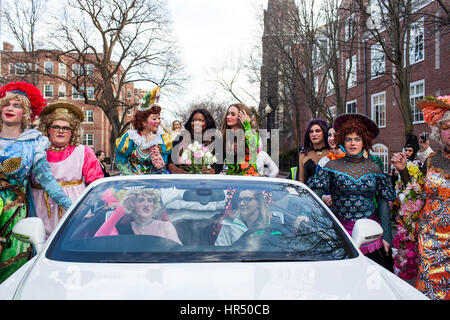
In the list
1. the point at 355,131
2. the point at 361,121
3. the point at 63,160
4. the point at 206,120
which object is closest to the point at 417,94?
the point at 206,120

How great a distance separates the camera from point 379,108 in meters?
25.9

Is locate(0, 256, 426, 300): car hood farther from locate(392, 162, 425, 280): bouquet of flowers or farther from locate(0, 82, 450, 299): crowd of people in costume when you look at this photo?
locate(392, 162, 425, 280): bouquet of flowers

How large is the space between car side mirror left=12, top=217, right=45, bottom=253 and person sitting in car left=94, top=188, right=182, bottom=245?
399 mm

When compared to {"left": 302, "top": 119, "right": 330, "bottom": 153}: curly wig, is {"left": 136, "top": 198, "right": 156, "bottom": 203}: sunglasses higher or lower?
lower

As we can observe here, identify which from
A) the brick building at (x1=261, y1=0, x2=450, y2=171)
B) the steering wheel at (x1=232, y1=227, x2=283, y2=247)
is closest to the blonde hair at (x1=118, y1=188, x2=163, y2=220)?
the steering wheel at (x1=232, y1=227, x2=283, y2=247)

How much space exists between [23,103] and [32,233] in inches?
75.1

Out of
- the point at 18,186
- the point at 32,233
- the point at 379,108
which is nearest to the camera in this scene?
the point at 32,233

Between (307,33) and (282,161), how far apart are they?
61.1ft

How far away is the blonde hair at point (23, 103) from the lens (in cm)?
387

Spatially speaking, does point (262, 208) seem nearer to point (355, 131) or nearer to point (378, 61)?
point (355, 131)

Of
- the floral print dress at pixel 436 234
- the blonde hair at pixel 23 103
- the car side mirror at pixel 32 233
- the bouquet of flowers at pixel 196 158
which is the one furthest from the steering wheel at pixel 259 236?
the blonde hair at pixel 23 103

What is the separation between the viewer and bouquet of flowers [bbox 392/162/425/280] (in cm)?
388
